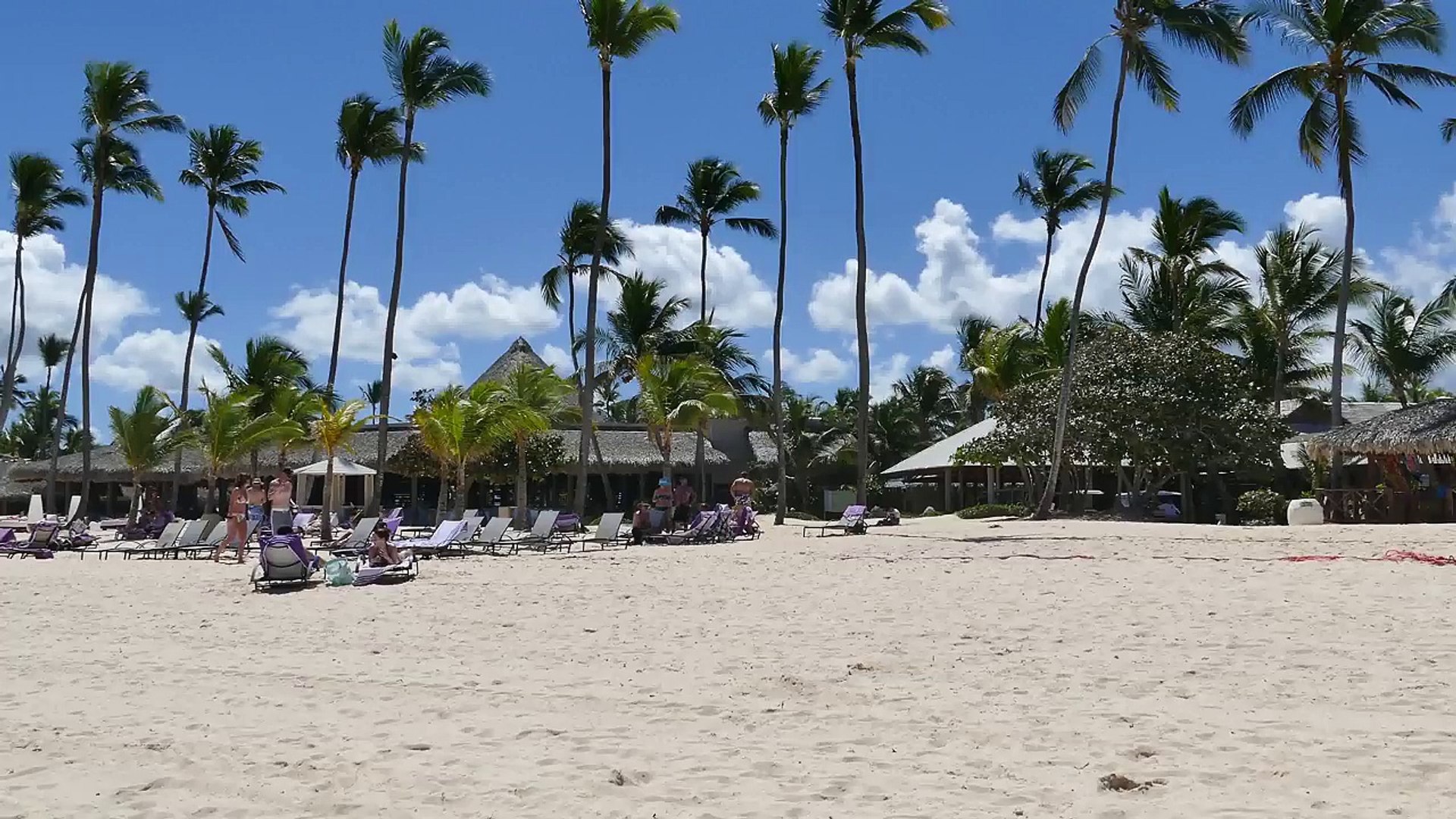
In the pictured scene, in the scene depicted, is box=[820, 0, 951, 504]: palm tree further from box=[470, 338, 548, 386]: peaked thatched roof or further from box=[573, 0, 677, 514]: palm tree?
box=[470, 338, 548, 386]: peaked thatched roof

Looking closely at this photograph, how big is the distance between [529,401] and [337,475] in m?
5.06

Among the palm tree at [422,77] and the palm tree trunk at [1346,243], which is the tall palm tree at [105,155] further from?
the palm tree trunk at [1346,243]

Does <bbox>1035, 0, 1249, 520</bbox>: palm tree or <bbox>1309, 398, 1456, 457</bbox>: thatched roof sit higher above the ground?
<bbox>1035, 0, 1249, 520</bbox>: palm tree

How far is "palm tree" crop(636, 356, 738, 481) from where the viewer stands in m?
27.4

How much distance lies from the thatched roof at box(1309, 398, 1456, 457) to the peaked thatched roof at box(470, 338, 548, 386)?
23794mm

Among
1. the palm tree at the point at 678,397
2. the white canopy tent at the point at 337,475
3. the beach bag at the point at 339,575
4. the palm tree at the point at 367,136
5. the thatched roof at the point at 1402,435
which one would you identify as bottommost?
the beach bag at the point at 339,575

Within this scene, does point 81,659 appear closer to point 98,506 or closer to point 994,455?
point 994,455

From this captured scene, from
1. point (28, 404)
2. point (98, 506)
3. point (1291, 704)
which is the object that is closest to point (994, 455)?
point (1291, 704)

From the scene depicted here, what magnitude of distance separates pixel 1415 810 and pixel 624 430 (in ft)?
110

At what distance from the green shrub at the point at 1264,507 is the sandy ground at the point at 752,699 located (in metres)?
13.3

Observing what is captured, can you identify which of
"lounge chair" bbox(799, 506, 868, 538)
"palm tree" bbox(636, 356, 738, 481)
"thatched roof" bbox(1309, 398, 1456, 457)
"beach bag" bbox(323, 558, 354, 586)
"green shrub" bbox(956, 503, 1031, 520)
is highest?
"palm tree" bbox(636, 356, 738, 481)

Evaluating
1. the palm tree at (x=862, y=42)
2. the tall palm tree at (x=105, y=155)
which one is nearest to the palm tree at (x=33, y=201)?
the tall palm tree at (x=105, y=155)

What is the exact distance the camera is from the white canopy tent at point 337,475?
25.5 m

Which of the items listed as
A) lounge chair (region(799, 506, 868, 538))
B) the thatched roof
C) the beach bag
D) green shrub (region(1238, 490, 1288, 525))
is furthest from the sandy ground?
green shrub (region(1238, 490, 1288, 525))
